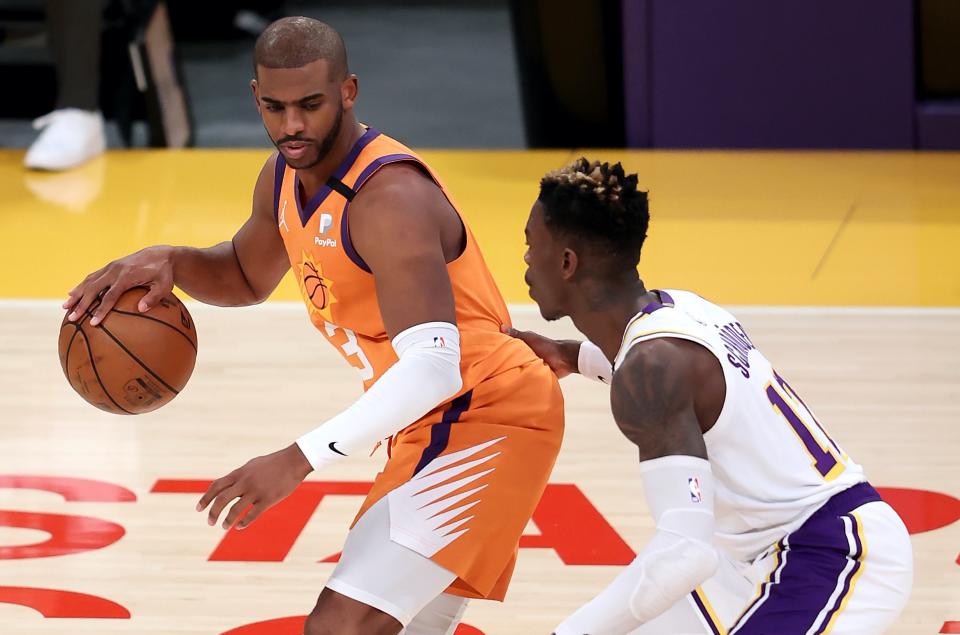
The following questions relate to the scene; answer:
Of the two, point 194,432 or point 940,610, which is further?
point 194,432

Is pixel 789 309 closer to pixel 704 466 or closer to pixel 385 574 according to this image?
pixel 385 574

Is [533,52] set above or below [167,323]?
below

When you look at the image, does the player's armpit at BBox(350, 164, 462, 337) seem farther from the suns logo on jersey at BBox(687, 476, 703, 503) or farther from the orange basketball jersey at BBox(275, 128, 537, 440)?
the suns logo on jersey at BBox(687, 476, 703, 503)

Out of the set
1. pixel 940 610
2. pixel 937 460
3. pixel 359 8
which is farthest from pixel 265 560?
pixel 359 8

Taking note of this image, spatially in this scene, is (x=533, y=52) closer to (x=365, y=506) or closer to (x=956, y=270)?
(x=956, y=270)

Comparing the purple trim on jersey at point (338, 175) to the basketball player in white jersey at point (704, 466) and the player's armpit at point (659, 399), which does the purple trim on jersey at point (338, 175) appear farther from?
the player's armpit at point (659, 399)

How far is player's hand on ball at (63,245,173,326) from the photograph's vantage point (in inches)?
136

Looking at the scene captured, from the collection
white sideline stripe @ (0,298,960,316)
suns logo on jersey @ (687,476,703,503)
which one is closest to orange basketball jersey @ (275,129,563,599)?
suns logo on jersey @ (687,476,703,503)

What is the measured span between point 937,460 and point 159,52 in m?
6.10

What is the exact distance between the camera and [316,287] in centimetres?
327

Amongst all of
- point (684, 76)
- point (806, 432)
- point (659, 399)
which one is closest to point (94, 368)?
point (659, 399)

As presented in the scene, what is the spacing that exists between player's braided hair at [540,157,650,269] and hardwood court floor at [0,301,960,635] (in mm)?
1399

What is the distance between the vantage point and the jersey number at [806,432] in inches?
110

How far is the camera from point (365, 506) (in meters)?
3.19
